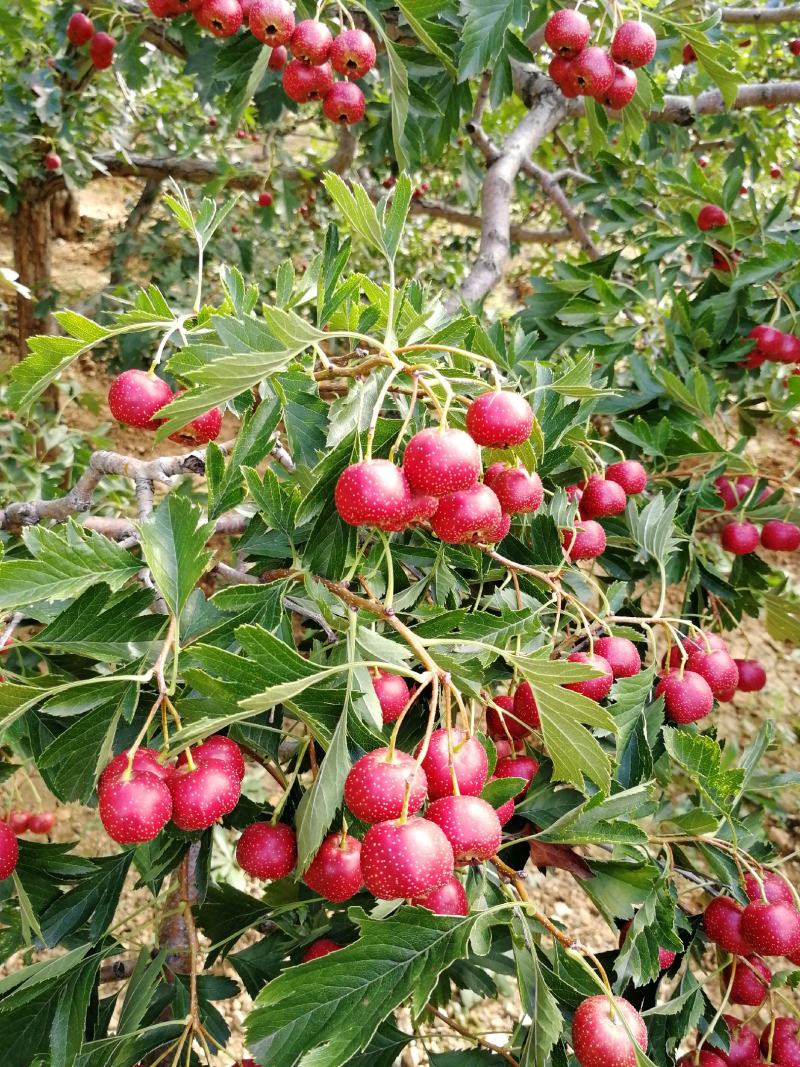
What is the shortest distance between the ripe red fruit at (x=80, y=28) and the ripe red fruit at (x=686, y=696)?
3.59 metres

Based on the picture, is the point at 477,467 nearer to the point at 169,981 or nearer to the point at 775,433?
the point at 169,981

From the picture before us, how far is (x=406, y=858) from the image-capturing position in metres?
0.72

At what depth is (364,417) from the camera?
2.79 feet

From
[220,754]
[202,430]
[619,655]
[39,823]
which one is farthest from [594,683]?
[39,823]

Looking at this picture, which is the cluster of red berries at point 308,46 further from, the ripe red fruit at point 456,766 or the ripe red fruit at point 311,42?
the ripe red fruit at point 456,766

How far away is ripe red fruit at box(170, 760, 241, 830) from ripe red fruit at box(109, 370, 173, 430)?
17.4 inches

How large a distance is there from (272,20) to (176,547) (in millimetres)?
1523

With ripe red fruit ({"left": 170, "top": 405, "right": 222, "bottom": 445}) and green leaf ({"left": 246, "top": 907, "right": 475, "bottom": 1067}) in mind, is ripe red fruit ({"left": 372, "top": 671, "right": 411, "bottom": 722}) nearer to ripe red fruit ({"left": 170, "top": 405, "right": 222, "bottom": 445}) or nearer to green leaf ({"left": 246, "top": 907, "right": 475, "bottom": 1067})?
green leaf ({"left": 246, "top": 907, "right": 475, "bottom": 1067})

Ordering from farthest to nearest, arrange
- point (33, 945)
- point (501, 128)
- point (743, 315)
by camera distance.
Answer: point (501, 128)
point (743, 315)
point (33, 945)

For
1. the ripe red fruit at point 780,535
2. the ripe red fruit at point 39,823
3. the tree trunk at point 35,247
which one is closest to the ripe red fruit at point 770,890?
the ripe red fruit at point 780,535

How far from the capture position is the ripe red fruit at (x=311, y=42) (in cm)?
182

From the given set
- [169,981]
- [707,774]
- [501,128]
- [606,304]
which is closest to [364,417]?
[707,774]

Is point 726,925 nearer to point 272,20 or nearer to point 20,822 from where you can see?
point 272,20

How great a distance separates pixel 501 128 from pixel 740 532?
3523mm
